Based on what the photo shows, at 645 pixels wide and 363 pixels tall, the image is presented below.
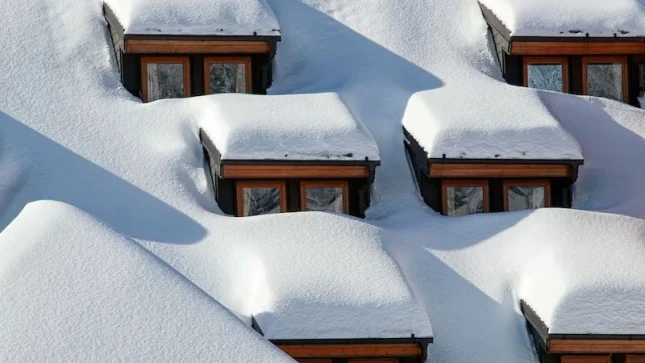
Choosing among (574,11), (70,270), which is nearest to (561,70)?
(574,11)

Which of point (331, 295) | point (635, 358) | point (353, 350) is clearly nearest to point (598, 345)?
point (635, 358)

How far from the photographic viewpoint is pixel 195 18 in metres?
27.1

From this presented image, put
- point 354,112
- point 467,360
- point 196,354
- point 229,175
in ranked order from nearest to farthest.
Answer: point 196,354
point 467,360
point 229,175
point 354,112

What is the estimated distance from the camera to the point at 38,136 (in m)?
25.6

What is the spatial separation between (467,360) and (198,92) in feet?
24.2

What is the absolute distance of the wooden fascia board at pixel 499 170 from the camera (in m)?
25.5

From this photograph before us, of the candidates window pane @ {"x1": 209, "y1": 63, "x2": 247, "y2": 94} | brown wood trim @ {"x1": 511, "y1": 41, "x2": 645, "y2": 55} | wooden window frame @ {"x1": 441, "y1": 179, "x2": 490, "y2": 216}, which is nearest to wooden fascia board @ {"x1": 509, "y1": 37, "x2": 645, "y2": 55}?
brown wood trim @ {"x1": 511, "y1": 41, "x2": 645, "y2": 55}

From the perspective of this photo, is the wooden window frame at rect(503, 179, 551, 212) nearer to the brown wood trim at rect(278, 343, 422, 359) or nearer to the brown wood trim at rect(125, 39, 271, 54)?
the brown wood trim at rect(278, 343, 422, 359)

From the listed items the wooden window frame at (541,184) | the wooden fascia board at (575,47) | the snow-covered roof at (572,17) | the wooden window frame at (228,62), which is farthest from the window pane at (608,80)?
the wooden window frame at (228,62)

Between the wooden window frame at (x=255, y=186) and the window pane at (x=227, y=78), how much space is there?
2.85 metres

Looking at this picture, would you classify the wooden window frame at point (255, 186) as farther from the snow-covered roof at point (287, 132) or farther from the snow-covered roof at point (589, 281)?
the snow-covered roof at point (589, 281)

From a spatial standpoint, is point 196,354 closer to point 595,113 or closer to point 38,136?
point 38,136

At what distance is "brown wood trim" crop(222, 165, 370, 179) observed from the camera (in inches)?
974

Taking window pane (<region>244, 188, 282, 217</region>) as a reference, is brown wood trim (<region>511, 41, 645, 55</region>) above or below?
above
